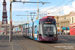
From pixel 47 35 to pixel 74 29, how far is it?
150 ft

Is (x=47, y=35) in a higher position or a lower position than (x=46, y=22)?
lower

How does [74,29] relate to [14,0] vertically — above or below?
below

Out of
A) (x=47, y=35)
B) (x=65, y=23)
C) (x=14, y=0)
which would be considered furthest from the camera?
(x=65, y=23)

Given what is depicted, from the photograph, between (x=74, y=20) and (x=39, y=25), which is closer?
(x=39, y=25)

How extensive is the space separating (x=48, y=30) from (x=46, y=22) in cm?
112

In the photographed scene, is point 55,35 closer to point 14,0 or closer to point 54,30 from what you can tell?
point 54,30

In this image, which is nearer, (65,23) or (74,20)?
(74,20)

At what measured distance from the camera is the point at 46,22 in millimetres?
20562

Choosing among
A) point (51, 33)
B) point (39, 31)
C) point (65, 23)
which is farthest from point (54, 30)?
point (65, 23)

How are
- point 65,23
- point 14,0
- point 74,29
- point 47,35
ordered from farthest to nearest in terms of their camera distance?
point 65,23 < point 74,29 < point 14,0 < point 47,35

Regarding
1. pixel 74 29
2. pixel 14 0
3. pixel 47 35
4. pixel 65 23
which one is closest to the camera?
pixel 47 35

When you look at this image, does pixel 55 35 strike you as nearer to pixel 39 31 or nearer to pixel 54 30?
pixel 54 30

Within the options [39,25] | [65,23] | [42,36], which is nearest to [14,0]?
[39,25]

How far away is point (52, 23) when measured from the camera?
20594 mm
